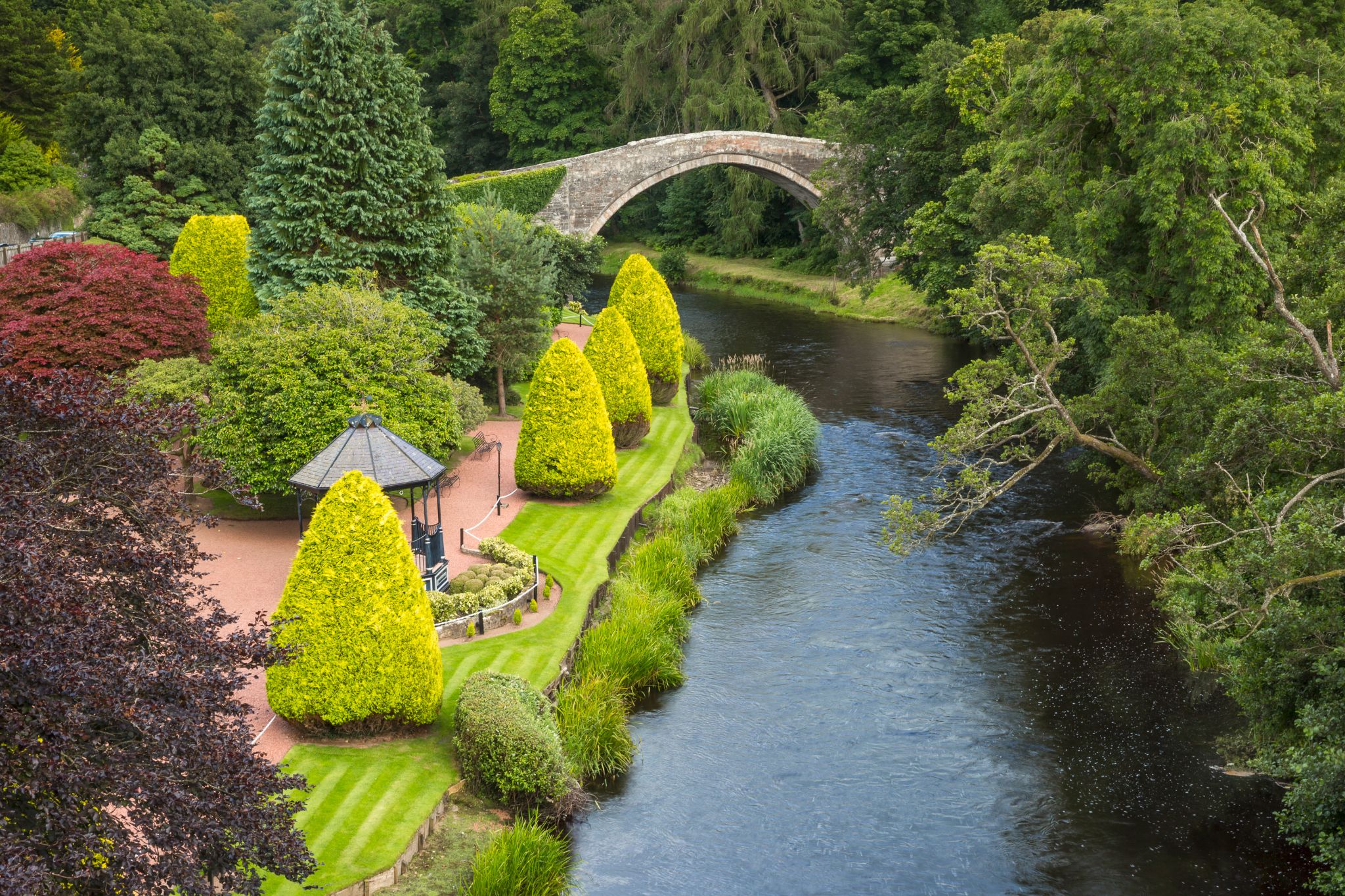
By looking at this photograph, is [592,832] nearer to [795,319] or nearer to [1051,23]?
[1051,23]

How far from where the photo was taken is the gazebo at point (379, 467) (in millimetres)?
18484

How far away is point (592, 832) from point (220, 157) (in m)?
37.3

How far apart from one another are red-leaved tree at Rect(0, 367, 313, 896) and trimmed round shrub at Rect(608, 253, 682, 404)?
80.7 ft

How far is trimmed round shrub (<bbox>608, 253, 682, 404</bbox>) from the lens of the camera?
1330 inches

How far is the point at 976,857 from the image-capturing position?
14602 mm

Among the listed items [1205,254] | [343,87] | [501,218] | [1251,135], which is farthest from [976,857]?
[501,218]

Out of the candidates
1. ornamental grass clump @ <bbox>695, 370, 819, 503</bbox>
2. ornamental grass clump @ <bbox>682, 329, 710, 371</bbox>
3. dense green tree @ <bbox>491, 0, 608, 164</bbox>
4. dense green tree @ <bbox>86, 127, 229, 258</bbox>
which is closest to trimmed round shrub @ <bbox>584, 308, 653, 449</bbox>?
ornamental grass clump @ <bbox>695, 370, 819, 503</bbox>

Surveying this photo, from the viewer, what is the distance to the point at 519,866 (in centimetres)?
1304

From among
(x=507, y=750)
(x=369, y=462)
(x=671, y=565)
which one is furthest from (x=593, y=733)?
(x=671, y=565)

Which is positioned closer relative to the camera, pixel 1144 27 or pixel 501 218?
pixel 1144 27

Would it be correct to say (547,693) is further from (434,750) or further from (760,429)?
(760,429)

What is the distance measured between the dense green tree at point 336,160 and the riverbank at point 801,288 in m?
20.8

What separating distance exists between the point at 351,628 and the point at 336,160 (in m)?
15.4

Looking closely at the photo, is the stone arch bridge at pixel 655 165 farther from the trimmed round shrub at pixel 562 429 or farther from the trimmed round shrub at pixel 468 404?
the trimmed round shrub at pixel 562 429
